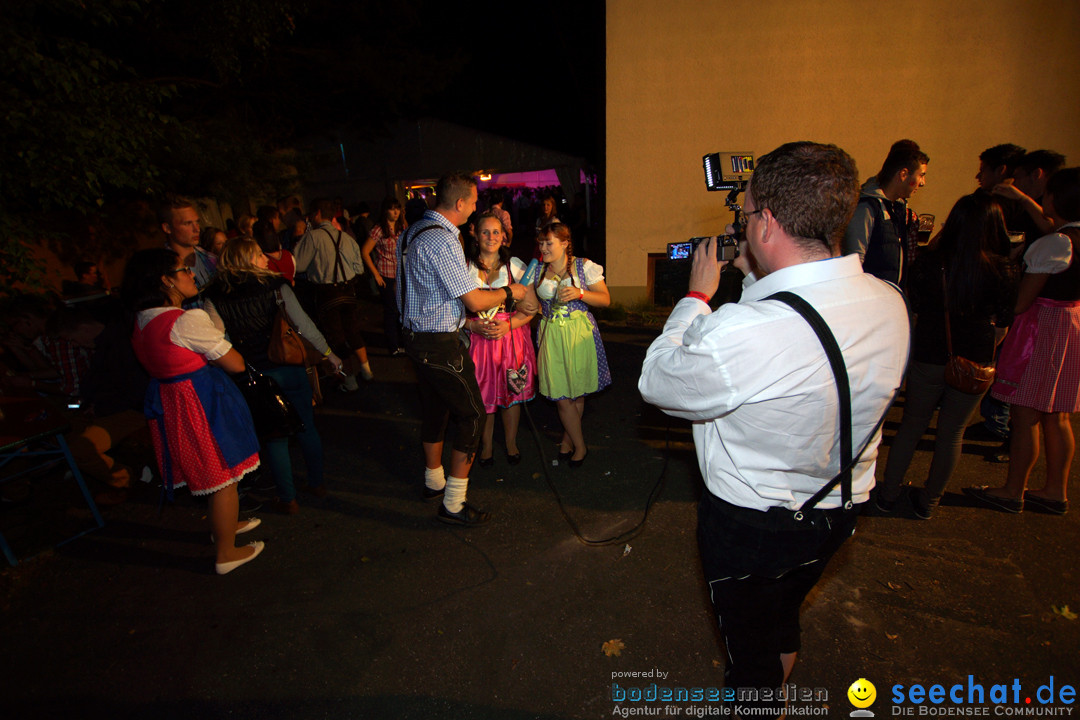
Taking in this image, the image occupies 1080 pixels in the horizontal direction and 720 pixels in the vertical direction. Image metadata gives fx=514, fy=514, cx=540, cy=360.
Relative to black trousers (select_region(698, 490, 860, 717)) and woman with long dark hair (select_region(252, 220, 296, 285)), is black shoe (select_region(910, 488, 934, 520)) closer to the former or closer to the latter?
black trousers (select_region(698, 490, 860, 717))

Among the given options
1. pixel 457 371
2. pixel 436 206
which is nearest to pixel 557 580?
pixel 457 371

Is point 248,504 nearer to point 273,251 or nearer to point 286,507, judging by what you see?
point 286,507

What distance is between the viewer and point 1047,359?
321cm

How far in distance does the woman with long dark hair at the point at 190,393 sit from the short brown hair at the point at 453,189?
1471 millimetres

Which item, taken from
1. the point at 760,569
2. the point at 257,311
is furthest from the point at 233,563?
the point at 760,569

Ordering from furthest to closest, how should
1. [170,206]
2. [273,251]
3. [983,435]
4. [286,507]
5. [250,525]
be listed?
[273,251] → [983,435] → [170,206] → [286,507] → [250,525]

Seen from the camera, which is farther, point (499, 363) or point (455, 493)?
point (499, 363)

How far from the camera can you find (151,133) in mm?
5719

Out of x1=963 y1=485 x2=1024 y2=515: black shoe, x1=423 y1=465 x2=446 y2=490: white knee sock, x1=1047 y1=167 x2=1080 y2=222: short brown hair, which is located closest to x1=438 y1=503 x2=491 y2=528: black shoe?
x1=423 y1=465 x2=446 y2=490: white knee sock

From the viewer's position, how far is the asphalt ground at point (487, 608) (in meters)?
2.38

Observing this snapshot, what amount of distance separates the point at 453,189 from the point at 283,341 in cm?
144

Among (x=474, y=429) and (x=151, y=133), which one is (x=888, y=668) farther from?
(x=151, y=133)

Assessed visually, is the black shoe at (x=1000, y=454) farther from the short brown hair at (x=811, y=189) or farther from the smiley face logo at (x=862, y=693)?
the short brown hair at (x=811, y=189)

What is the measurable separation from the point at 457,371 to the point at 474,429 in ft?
1.35
